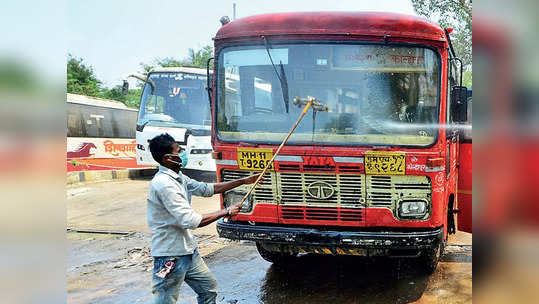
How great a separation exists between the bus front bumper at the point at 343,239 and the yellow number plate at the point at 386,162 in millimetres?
581

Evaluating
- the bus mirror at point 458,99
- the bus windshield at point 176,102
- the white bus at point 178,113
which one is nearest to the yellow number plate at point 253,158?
the bus mirror at point 458,99

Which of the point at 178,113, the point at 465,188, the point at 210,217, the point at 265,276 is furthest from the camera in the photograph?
the point at 178,113

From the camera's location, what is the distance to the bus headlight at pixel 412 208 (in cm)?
429

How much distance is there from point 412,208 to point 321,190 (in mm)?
867

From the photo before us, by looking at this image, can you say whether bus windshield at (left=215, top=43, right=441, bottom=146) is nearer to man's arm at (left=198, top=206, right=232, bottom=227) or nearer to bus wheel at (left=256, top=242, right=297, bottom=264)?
man's arm at (left=198, top=206, right=232, bottom=227)

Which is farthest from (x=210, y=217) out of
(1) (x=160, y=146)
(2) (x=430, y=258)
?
(2) (x=430, y=258)

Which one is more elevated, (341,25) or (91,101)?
(91,101)

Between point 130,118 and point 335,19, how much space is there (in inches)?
719

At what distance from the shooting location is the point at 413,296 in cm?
461

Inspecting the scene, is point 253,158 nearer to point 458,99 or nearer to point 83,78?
point 458,99

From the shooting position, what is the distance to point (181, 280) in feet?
10.7
